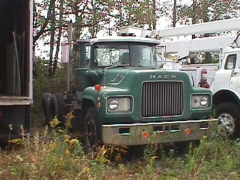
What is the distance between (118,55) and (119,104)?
1.72 m

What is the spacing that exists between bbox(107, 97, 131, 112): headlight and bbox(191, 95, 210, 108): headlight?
137cm

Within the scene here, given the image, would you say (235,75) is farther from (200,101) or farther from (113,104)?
(113,104)

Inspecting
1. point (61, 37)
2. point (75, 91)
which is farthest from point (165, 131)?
point (61, 37)

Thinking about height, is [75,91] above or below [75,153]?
above

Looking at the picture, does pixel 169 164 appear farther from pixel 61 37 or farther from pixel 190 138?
pixel 61 37

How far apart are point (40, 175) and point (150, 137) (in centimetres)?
212

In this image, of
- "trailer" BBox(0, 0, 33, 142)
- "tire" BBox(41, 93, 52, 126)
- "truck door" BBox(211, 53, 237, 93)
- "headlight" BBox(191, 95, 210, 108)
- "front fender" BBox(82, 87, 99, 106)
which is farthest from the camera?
"tire" BBox(41, 93, 52, 126)

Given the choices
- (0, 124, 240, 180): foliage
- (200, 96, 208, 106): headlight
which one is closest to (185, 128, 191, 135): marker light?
(0, 124, 240, 180): foliage

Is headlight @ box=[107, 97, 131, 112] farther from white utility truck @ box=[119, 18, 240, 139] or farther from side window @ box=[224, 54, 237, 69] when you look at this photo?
side window @ box=[224, 54, 237, 69]

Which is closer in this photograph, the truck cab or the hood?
the hood

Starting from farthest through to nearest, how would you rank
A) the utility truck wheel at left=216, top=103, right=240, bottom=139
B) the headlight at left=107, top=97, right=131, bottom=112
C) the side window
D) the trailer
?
the side window
the utility truck wheel at left=216, top=103, right=240, bottom=139
the trailer
the headlight at left=107, top=97, right=131, bottom=112

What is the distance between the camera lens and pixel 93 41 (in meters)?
7.77

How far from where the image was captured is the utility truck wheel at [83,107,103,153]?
6.46 m

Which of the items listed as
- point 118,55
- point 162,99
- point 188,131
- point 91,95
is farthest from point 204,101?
point 91,95
